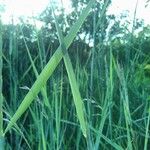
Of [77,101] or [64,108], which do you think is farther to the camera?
[64,108]

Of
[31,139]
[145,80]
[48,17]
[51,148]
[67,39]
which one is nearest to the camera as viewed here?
[67,39]

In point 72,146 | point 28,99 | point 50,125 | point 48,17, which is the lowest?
point 72,146

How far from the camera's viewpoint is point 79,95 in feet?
0.95

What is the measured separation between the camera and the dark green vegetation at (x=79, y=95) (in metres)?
0.30

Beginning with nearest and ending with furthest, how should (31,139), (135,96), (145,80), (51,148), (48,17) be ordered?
(51,148) → (31,139) → (135,96) → (145,80) → (48,17)

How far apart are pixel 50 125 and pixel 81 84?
30 cm

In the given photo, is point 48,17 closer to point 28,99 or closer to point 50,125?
point 50,125

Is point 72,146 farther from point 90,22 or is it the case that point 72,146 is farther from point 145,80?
point 90,22

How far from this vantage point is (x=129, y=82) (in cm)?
118

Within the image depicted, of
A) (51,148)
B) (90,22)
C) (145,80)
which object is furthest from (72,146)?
(90,22)

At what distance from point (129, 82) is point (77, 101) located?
90cm

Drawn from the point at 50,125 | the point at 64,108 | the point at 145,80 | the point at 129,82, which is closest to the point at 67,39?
the point at 50,125

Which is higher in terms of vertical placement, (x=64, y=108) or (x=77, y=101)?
(x=77, y=101)

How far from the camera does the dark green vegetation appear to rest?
0.30m
